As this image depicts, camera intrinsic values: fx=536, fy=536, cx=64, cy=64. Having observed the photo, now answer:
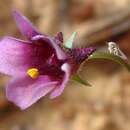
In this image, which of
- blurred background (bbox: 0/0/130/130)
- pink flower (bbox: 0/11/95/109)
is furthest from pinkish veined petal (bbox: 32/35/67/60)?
blurred background (bbox: 0/0/130/130)

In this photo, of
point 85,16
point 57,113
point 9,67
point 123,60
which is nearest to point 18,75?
point 9,67

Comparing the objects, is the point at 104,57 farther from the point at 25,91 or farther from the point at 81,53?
the point at 25,91

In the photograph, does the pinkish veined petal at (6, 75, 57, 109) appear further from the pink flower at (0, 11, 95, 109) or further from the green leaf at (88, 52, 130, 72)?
the green leaf at (88, 52, 130, 72)

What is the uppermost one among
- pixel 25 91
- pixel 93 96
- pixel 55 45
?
pixel 55 45

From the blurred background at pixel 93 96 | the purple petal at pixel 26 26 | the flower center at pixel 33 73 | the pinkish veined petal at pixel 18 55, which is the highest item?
the purple petal at pixel 26 26

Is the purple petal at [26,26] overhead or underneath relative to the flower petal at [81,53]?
overhead

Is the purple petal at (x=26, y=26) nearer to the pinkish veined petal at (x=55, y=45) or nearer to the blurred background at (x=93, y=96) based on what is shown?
the pinkish veined petal at (x=55, y=45)

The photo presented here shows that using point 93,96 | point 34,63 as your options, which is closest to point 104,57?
point 34,63

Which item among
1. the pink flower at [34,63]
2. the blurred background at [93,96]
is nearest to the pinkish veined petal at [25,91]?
the pink flower at [34,63]
